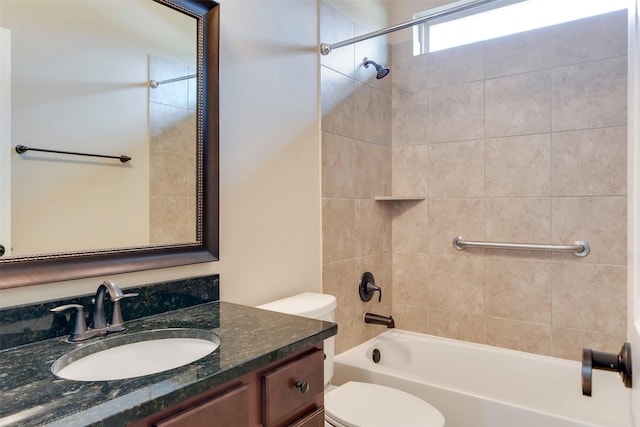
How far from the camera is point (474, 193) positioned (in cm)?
252

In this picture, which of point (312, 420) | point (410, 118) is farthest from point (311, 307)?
point (410, 118)

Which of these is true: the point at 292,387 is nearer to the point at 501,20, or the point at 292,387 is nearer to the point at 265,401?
the point at 265,401

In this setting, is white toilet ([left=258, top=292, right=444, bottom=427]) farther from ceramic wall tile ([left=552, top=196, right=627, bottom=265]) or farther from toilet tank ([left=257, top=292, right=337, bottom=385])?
ceramic wall tile ([left=552, top=196, right=627, bottom=265])

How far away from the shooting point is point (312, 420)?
1.15 m

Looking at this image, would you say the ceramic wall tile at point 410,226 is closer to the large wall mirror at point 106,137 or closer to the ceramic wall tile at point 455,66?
the ceramic wall tile at point 455,66

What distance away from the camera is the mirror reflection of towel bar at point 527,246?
220cm

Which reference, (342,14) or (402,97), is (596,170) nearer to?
(402,97)

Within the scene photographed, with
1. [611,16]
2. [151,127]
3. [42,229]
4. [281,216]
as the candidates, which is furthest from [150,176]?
[611,16]

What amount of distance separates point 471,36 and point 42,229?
8.40ft

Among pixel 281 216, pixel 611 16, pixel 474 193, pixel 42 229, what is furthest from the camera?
pixel 474 193

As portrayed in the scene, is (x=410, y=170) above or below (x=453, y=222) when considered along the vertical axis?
above

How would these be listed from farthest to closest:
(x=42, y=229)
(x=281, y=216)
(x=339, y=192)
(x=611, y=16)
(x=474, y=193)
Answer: (x=474, y=193)
(x=339, y=192)
(x=611, y=16)
(x=281, y=216)
(x=42, y=229)

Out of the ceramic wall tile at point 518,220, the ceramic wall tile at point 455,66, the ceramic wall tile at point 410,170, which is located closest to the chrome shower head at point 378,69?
the ceramic wall tile at point 455,66

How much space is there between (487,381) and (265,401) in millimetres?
1805
